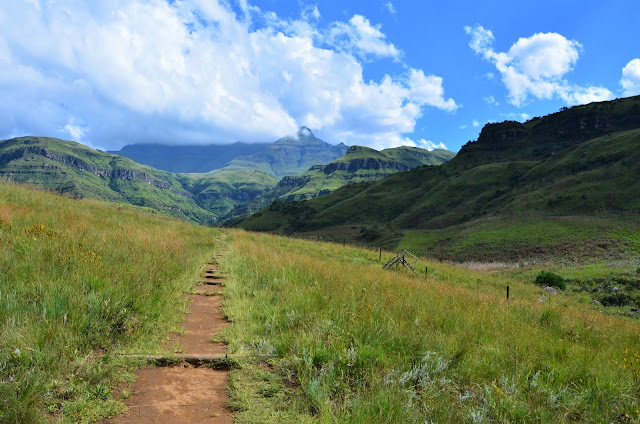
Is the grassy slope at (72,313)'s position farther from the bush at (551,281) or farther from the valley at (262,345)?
the bush at (551,281)

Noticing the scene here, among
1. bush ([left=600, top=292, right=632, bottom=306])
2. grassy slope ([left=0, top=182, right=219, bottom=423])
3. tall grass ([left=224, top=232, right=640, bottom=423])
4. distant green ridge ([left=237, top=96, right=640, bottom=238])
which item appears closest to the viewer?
grassy slope ([left=0, top=182, right=219, bottom=423])

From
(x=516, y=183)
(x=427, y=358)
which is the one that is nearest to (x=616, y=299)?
(x=427, y=358)

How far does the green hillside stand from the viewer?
6488 cm

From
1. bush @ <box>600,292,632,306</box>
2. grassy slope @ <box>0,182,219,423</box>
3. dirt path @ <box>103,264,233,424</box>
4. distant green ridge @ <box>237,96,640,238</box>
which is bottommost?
bush @ <box>600,292,632,306</box>

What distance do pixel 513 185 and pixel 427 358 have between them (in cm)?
11511

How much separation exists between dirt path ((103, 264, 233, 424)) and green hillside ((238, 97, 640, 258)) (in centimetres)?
6247

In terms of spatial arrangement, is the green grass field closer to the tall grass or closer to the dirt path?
the tall grass

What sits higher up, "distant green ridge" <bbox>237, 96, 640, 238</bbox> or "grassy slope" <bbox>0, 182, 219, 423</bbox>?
"distant green ridge" <bbox>237, 96, 640, 238</bbox>

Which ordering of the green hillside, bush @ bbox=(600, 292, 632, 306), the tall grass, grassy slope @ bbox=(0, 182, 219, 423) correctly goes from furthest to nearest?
1. the green hillside
2. bush @ bbox=(600, 292, 632, 306)
3. the tall grass
4. grassy slope @ bbox=(0, 182, 219, 423)

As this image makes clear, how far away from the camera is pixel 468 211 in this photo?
9388 cm

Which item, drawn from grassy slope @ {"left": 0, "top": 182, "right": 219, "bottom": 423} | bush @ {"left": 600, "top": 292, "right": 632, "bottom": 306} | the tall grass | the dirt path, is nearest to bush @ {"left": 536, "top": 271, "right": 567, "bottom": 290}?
bush @ {"left": 600, "top": 292, "right": 632, "bottom": 306}

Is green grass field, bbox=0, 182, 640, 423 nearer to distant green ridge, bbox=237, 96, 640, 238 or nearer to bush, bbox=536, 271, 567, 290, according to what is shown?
bush, bbox=536, 271, 567, 290

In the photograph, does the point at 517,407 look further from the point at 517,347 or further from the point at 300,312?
the point at 300,312

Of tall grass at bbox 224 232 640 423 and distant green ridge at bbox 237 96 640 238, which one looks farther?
distant green ridge at bbox 237 96 640 238
